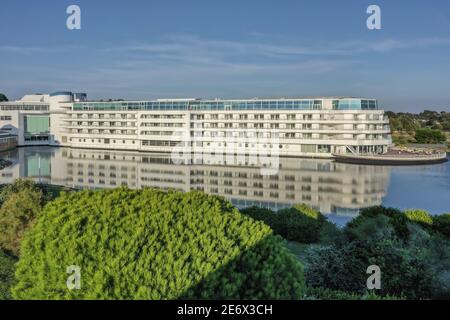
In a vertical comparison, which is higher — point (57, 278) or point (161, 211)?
point (161, 211)

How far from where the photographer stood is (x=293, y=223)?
1578cm

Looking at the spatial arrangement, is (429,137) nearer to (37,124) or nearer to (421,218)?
(37,124)

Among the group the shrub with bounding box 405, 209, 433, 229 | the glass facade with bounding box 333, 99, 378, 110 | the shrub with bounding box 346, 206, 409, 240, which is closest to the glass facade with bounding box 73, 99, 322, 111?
the glass facade with bounding box 333, 99, 378, 110

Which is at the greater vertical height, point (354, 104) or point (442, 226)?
point (354, 104)

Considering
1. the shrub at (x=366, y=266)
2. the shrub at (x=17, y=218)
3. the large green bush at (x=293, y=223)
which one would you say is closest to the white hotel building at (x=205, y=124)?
the large green bush at (x=293, y=223)

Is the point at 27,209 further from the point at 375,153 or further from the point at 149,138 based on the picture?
the point at 149,138

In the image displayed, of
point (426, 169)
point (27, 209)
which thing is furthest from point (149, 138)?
point (27, 209)

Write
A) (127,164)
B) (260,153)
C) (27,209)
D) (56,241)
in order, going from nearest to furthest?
(56,241)
(27,209)
(127,164)
(260,153)

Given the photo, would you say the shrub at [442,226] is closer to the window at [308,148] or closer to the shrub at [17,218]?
the shrub at [17,218]

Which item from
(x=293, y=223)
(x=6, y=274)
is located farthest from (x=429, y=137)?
(x=6, y=274)

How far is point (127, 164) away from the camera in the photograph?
151ft

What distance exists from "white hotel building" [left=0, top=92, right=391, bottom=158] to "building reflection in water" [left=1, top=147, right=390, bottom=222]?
167 inches

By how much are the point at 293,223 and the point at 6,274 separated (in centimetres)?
902

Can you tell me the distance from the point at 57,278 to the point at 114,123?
192 ft
